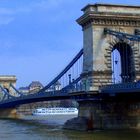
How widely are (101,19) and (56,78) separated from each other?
52.4 ft

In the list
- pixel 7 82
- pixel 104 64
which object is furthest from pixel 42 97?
pixel 7 82

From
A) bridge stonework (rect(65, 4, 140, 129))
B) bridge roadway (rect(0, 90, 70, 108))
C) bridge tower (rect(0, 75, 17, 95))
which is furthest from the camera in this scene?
bridge tower (rect(0, 75, 17, 95))

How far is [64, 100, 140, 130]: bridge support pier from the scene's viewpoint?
40.3 metres

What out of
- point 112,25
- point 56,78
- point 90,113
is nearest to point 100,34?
point 112,25

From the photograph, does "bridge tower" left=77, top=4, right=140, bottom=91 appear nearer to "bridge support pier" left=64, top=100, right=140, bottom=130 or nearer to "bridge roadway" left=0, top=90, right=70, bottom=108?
"bridge support pier" left=64, top=100, right=140, bottom=130

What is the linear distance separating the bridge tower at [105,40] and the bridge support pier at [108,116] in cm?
181

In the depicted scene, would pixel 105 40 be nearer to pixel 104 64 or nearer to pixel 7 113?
pixel 104 64

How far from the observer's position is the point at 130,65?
44750 millimetres

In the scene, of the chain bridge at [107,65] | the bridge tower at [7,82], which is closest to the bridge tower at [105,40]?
the chain bridge at [107,65]

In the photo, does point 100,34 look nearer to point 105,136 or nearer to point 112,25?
point 112,25

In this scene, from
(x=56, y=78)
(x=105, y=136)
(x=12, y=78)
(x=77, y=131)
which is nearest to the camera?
(x=105, y=136)

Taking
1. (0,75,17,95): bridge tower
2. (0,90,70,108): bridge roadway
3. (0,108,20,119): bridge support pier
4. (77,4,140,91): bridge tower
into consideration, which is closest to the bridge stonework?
(77,4,140,91): bridge tower

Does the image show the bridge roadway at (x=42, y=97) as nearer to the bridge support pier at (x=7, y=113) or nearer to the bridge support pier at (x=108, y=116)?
the bridge support pier at (x=7, y=113)

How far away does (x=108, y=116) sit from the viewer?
133ft
